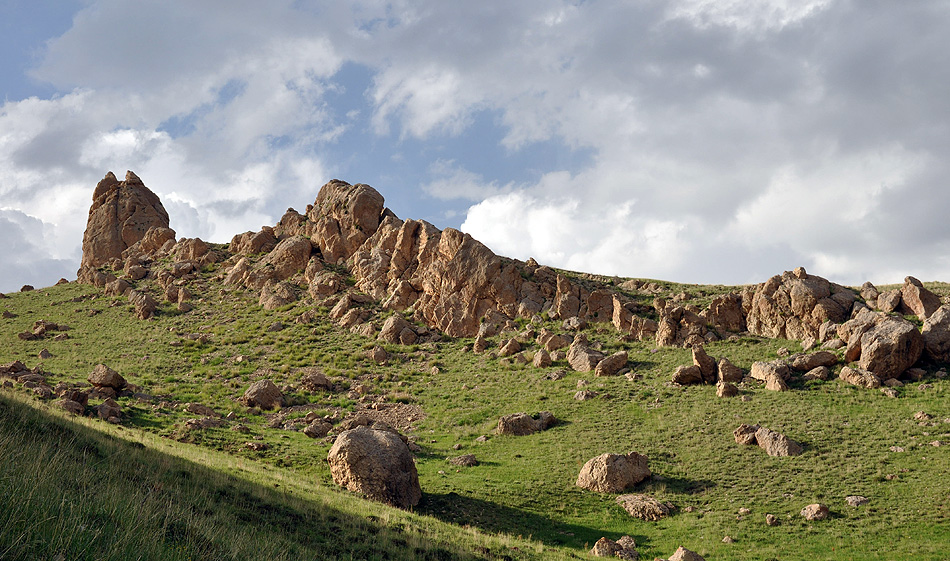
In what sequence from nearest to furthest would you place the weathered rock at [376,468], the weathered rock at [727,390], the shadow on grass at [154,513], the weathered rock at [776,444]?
the shadow on grass at [154,513], the weathered rock at [376,468], the weathered rock at [776,444], the weathered rock at [727,390]

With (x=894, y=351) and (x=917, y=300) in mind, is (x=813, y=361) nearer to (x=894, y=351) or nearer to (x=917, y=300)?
(x=894, y=351)

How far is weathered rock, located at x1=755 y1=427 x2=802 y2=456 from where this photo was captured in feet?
107

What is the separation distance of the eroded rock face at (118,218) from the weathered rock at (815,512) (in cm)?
9679

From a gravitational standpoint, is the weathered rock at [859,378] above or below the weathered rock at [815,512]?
above

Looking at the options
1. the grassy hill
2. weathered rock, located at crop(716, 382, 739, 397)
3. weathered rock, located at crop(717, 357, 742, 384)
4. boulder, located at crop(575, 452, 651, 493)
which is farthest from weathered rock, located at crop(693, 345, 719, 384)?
boulder, located at crop(575, 452, 651, 493)

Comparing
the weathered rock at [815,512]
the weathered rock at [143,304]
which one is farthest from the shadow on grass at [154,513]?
the weathered rock at [143,304]

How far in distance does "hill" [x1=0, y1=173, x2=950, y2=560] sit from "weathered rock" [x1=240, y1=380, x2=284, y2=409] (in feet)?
1.03

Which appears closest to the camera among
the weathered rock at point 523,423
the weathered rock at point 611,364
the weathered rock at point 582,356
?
the weathered rock at point 523,423

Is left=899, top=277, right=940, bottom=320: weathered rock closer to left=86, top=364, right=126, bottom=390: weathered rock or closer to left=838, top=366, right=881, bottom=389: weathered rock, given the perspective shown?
left=838, top=366, right=881, bottom=389: weathered rock

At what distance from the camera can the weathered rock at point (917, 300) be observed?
4528cm

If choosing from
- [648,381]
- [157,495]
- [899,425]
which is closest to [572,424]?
[648,381]

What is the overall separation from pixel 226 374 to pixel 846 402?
52.6m

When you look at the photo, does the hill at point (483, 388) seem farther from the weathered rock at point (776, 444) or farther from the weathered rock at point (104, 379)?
the weathered rock at point (776, 444)

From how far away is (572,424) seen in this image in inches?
1603
